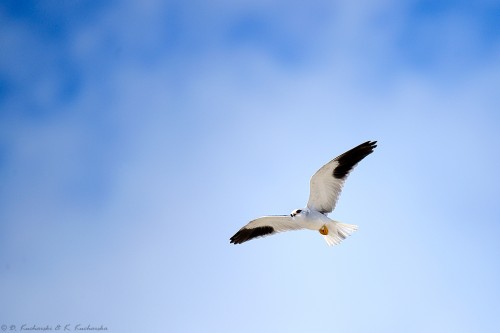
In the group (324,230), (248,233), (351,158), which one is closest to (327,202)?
(324,230)

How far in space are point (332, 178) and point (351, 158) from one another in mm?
716

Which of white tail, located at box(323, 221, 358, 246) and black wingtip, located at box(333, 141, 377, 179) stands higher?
black wingtip, located at box(333, 141, 377, 179)

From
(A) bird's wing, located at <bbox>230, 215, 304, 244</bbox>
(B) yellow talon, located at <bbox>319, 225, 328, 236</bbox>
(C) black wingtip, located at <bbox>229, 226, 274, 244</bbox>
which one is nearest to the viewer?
(B) yellow talon, located at <bbox>319, 225, 328, 236</bbox>

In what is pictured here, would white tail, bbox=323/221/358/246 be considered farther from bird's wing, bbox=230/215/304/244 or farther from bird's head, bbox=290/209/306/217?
bird's wing, bbox=230/215/304/244

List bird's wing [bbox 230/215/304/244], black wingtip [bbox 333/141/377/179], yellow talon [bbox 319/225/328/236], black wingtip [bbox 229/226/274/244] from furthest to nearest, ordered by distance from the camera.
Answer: black wingtip [bbox 229/226/274/244] → bird's wing [bbox 230/215/304/244] → yellow talon [bbox 319/225/328/236] → black wingtip [bbox 333/141/377/179]

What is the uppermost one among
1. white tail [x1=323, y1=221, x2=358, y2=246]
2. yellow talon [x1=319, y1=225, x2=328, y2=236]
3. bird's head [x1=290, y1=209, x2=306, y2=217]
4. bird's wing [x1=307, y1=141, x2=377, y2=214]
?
bird's wing [x1=307, y1=141, x2=377, y2=214]

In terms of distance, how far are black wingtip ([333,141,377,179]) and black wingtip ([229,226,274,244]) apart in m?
2.56

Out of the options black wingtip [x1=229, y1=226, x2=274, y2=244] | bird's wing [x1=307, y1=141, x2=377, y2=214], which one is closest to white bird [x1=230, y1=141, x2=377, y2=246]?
bird's wing [x1=307, y1=141, x2=377, y2=214]

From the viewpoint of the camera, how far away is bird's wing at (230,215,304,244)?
56.3ft

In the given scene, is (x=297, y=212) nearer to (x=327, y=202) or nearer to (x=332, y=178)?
(x=327, y=202)

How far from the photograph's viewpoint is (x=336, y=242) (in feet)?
54.7

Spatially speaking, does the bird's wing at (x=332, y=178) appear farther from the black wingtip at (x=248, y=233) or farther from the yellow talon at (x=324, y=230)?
the black wingtip at (x=248, y=233)

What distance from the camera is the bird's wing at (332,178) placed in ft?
52.5

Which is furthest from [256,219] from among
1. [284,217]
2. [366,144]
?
[366,144]
